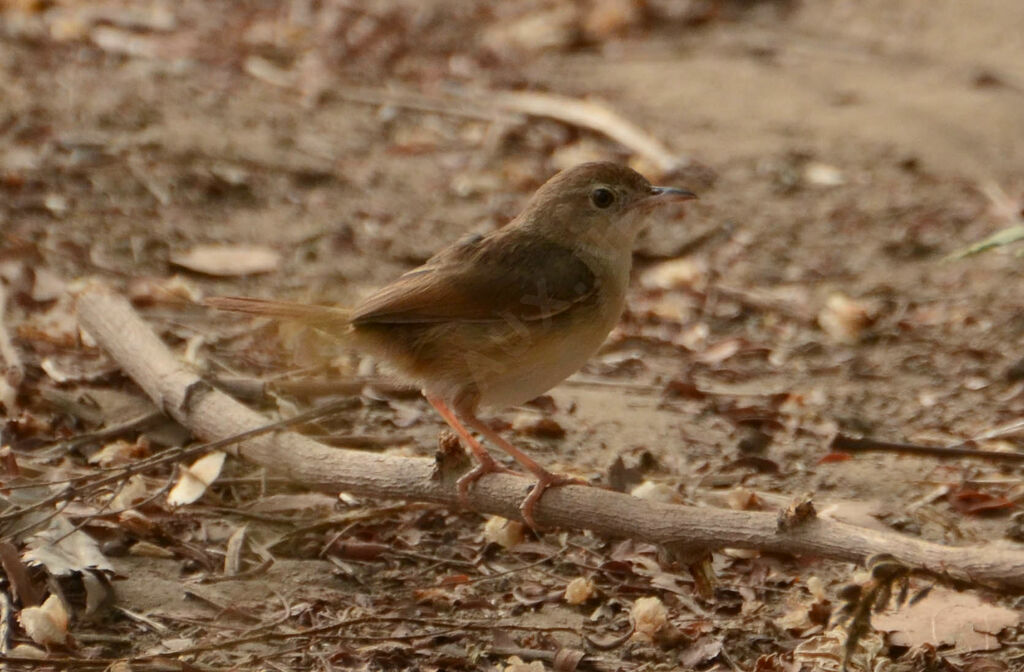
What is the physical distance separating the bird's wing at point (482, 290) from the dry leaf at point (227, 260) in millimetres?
2281

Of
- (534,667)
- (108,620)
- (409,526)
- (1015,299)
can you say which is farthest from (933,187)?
(108,620)

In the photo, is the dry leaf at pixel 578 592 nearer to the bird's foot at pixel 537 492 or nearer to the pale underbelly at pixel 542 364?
the bird's foot at pixel 537 492

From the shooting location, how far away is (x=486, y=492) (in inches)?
172

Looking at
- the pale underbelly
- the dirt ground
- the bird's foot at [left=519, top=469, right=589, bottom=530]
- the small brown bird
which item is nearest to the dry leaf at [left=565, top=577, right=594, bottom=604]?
the dirt ground

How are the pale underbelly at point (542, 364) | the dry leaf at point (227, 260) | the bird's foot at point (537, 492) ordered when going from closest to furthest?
the bird's foot at point (537, 492) < the pale underbelly at point (542, 364) < the dry leaf at point (227, 260)

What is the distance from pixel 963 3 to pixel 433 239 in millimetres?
5386

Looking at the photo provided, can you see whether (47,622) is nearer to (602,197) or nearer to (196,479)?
(196,479)

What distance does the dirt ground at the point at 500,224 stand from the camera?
4266 millimetres

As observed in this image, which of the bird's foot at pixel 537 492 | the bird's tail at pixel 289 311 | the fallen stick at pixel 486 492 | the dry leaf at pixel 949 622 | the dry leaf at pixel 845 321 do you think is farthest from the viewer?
A: the dry leaf at pixel 845 321

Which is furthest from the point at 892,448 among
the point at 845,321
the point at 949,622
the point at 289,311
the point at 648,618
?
the point at 845,321

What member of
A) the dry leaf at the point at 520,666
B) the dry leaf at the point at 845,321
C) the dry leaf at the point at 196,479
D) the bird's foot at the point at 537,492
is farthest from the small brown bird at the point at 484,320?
the dry leaf at the point at 845,321

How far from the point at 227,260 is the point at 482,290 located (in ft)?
8.68

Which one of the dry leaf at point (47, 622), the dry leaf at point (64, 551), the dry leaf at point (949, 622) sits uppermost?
the dry leaf at point (64, 551)

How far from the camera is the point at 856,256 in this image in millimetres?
7527
